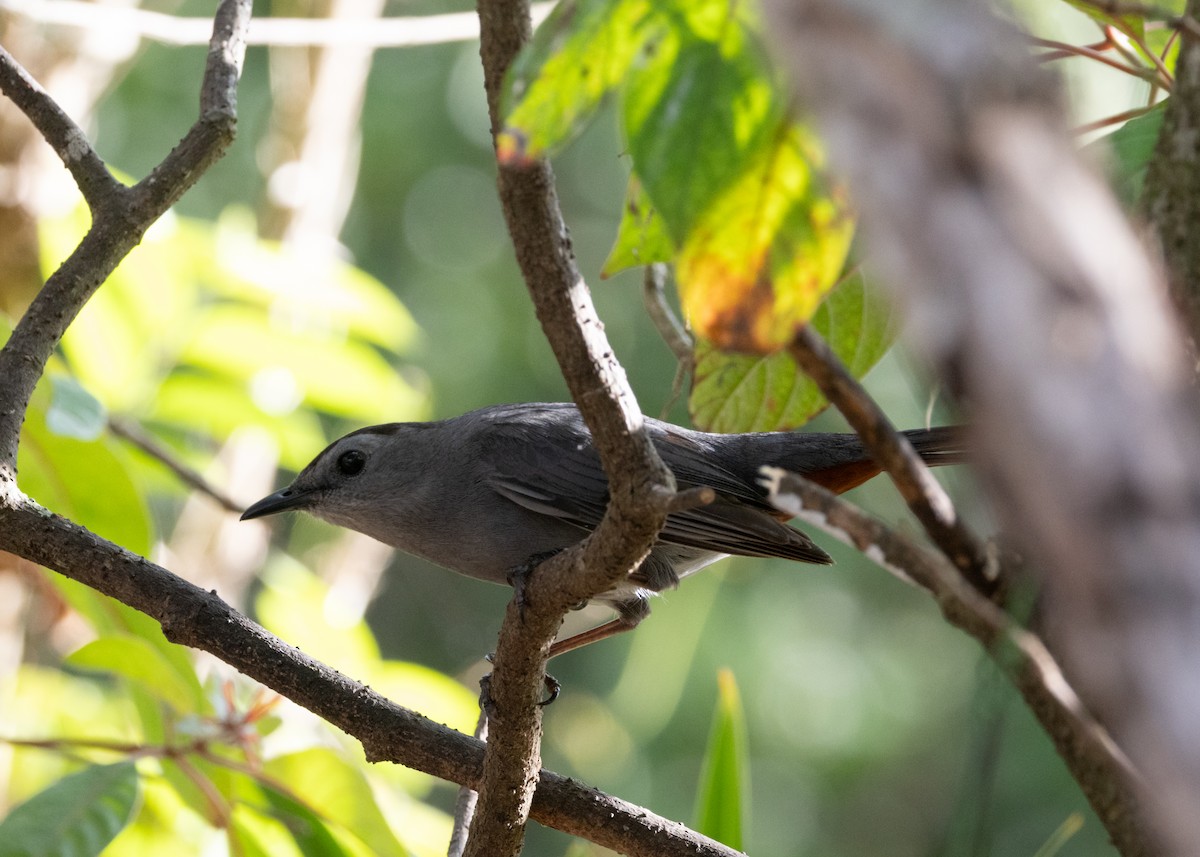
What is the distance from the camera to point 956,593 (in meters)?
1.04


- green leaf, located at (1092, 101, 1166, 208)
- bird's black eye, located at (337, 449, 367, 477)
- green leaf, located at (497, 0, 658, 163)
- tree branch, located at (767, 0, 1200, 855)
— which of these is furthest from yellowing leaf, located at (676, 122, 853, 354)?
bird's black eye, located at (337, 449, 367, 477)

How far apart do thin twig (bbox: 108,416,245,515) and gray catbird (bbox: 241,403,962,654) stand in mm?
104

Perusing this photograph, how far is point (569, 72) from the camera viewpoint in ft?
3.53

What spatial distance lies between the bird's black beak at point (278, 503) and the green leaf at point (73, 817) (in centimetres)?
112

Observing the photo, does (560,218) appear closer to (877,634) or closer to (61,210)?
(61,210)

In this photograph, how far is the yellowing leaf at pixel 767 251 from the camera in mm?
1127

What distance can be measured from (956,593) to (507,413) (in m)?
2.75

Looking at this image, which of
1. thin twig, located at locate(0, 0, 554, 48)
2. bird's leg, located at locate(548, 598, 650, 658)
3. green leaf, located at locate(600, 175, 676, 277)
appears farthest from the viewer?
thin twig, located at locate(0, 0, 554, 48)

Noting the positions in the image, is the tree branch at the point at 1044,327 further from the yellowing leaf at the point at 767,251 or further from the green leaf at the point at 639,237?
the green leaf at the point at 639,237

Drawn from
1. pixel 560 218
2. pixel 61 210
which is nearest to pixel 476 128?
pixel 61 210

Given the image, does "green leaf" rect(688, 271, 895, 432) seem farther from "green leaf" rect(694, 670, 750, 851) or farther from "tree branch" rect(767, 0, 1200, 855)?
"tree branch" rect(767, 0, 1200, 855)

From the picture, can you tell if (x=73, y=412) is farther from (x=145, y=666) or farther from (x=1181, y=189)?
(x=1181, y=189)

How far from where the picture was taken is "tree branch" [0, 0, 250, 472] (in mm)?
2162

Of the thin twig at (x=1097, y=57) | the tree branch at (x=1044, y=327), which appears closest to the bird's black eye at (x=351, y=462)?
the thin twig at (x=1097, y=57)
